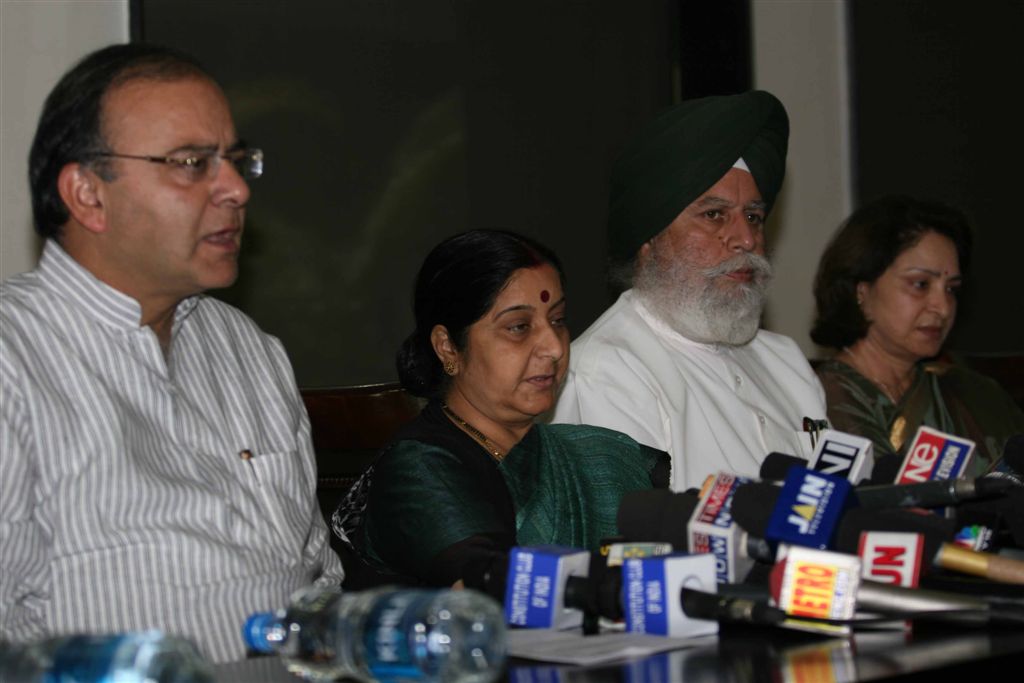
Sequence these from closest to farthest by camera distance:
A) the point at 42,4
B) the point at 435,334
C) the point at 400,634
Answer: the point at 400,634 → the point at 435,334 → the point at 42,4

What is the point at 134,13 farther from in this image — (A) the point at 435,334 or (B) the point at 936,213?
(B) the point at 936,213

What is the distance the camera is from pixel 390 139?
13.3 ft

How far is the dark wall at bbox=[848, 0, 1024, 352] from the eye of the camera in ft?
17.5

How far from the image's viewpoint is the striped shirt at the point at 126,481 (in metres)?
2.10

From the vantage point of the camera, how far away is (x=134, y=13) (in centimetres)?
359

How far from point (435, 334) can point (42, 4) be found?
1422mm

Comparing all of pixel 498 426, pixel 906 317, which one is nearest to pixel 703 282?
pixel 498 426

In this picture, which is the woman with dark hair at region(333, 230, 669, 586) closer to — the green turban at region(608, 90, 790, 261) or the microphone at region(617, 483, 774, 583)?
the microphone at region(617, 483, 774, 583)

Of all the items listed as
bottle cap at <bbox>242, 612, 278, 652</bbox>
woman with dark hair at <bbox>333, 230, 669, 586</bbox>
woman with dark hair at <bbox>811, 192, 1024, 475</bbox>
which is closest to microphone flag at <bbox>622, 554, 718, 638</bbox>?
bottle cap at <bbox>242, 612, 278, 652</bbox>

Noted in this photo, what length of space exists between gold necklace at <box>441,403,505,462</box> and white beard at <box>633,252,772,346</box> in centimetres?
91

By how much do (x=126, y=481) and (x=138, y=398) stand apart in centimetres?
17

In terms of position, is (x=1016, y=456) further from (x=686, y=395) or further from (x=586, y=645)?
(x=686, y=395)

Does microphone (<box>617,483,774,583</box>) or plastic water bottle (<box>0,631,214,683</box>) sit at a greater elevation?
plastic water bottle (<box>0,631,214,683</box>)

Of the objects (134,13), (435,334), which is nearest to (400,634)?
(435,334)
